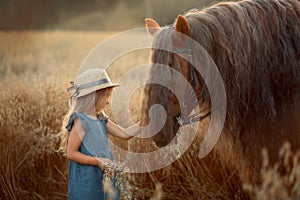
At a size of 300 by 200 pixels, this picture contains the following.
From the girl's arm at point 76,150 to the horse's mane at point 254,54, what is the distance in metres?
0.94

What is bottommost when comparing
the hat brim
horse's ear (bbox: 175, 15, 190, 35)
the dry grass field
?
the dry grass field

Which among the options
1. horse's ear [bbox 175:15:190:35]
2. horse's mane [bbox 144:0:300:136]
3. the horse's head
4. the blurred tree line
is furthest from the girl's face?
the blurred tree line

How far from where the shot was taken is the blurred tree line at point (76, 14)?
18.9 metres

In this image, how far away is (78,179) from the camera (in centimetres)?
348

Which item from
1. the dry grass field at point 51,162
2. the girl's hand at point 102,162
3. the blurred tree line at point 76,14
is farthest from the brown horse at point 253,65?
the blurred tree line at point 76,14

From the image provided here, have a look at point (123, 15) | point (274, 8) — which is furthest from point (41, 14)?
point (274, 8)

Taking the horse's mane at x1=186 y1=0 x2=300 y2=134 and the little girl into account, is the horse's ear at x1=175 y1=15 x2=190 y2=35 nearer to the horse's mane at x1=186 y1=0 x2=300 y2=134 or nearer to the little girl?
the horse's mane at x1=186 y1=0 x2=300 y2=134

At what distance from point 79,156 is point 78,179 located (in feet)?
0.65

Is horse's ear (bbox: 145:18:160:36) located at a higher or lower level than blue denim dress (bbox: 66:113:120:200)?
higher

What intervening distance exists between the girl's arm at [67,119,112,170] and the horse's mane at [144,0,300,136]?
938 mm

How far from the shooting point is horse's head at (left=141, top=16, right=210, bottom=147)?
3.31 meters

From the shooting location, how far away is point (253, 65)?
3572 mm

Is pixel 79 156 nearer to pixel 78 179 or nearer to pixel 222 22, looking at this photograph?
pixel 78 179

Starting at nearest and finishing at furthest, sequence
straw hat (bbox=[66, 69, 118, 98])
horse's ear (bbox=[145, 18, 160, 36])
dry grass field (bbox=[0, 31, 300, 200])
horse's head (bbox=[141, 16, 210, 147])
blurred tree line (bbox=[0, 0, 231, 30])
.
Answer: horse's head (bbox=[141, 16, 210, 147]) → straw hat (bbox=[66, 69, 118, 98]) → horse's ear (bbox=[145, 18, 160, 36]) → dry grass field (bbox=[0, 31, 300, 200]) → blurred tree line (bbox=[0, 0, 231, 30])
